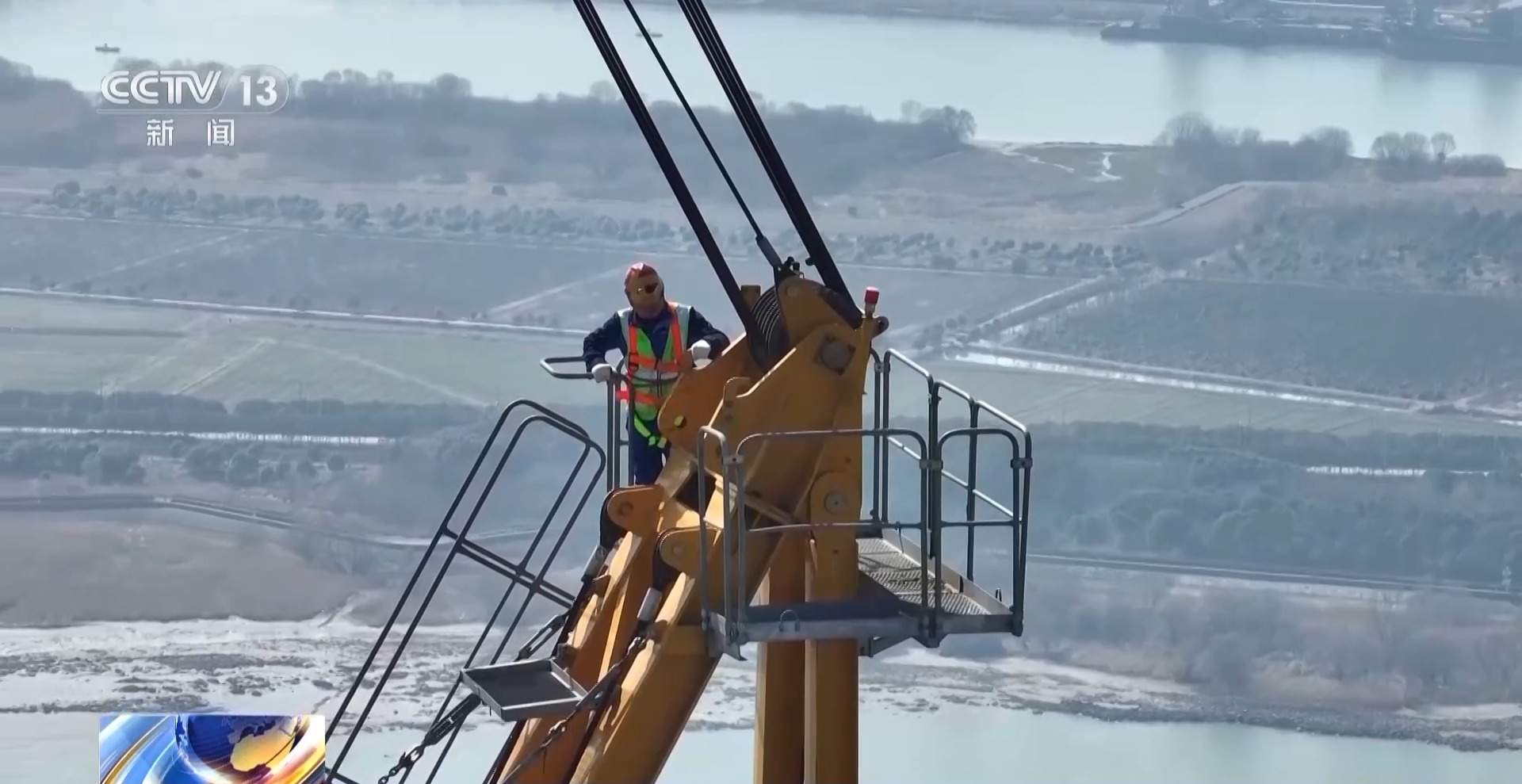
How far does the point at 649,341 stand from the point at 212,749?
2.32 m

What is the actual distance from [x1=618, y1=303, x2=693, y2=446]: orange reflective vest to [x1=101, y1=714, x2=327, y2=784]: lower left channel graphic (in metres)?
1.66

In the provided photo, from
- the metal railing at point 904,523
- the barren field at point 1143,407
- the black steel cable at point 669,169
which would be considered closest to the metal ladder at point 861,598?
the metal railing at point 904,523

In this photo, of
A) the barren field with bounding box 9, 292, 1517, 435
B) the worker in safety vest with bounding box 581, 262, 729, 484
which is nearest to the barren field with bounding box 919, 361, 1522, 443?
the barren field with bounding box 9, 292, 1517, 435

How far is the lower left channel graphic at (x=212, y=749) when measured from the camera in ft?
20.1

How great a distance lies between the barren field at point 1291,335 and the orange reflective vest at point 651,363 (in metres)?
18.9

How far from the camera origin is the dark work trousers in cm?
519

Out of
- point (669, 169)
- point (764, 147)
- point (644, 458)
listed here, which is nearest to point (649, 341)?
point (644, 458)

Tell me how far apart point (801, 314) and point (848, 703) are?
93cm

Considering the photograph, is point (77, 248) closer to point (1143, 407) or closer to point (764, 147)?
point (1143, 407)

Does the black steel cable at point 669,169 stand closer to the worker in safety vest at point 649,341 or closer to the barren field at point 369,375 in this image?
the worker in safety vest at point 649,341

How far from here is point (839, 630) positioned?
451 centimetres

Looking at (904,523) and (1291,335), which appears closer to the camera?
(904,523)

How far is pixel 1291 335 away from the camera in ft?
79.0

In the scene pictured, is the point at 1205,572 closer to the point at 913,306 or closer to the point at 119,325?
the point at 913,306
